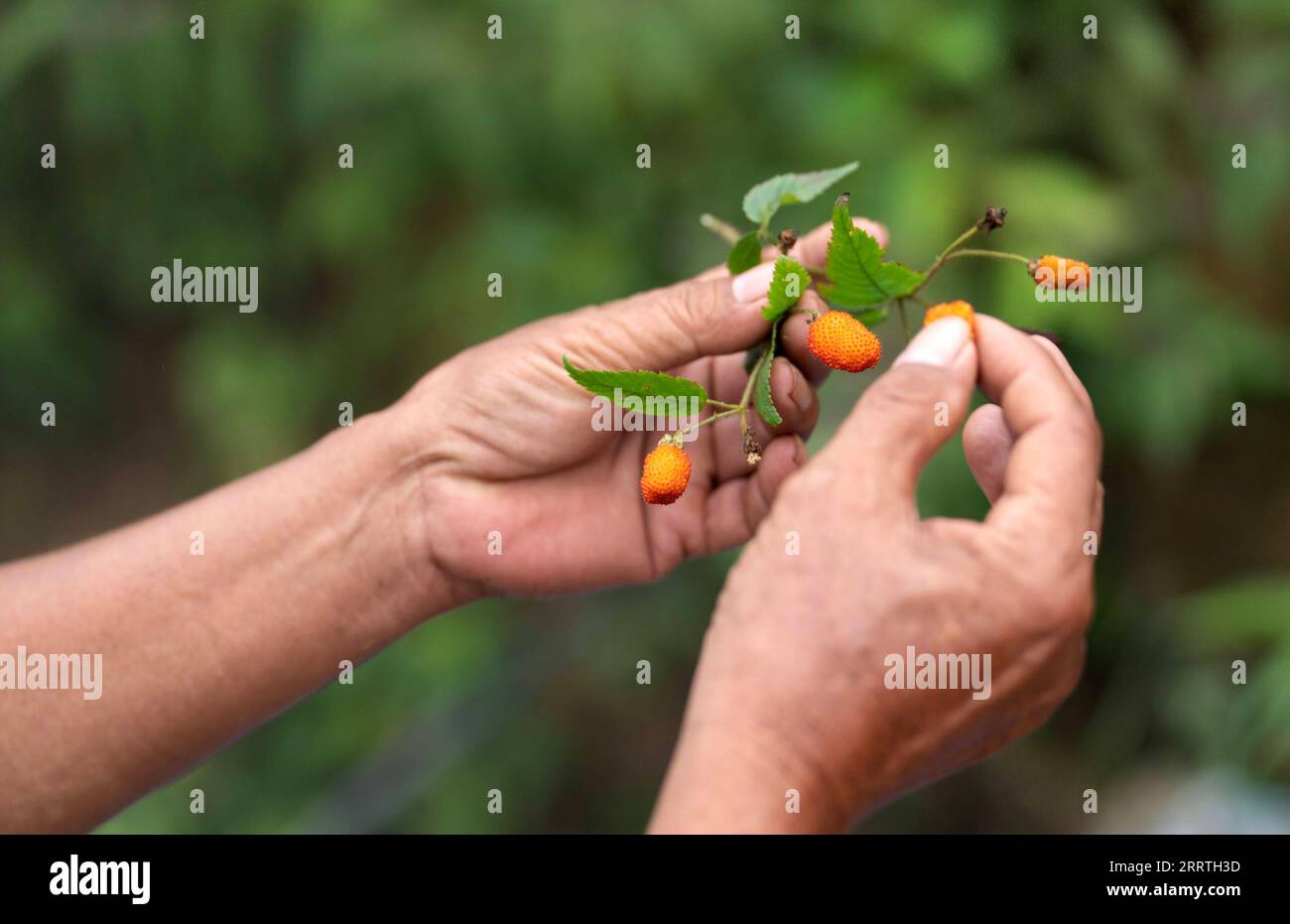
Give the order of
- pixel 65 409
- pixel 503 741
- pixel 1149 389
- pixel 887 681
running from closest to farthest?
1. pixel 887 681
2. pixel 1149 389
3. pixel 503 741
4. pixel 65 409

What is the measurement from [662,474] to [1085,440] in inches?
14.1

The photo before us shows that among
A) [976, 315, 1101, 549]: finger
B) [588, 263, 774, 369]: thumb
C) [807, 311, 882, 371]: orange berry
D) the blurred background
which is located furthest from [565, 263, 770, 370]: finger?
the blurred background

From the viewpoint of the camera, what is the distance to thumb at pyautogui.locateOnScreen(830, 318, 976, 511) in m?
0.92

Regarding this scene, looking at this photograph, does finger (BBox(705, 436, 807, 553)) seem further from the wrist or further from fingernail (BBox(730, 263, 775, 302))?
the wrist

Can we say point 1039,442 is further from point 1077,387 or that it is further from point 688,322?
point 688,322

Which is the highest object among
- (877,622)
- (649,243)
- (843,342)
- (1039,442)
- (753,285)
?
(649,243)

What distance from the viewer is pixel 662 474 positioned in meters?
1.00

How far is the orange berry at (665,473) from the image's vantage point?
3.30ft

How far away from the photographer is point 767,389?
1.08 metres

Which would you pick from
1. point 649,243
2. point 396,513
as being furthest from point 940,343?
point 649,243

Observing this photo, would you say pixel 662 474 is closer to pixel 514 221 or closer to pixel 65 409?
pixel 514 221

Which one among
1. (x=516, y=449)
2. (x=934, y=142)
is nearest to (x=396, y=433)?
(x=516, y=449)

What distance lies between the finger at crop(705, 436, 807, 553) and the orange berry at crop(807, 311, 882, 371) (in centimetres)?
21

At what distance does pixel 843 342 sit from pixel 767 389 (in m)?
0.11
